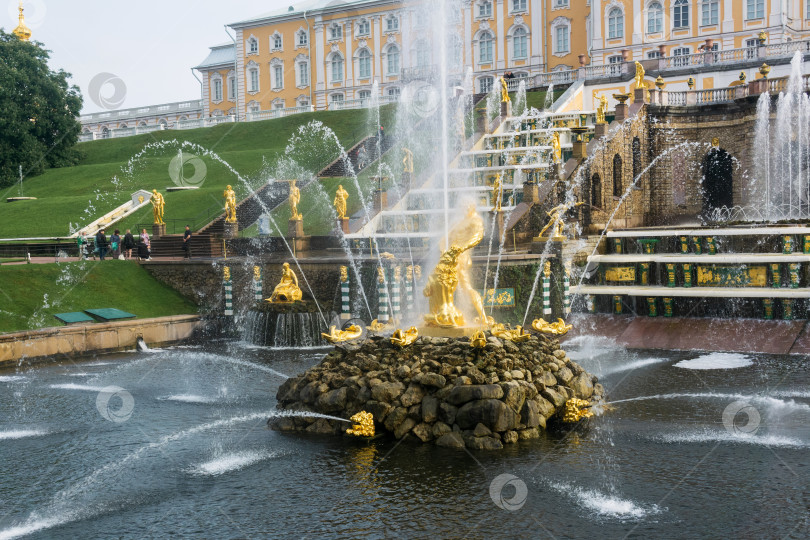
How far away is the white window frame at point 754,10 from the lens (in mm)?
56781

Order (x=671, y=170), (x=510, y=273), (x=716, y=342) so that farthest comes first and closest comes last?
(x=671, y=170) → (x=510, y=273) → (x=716, y=342)

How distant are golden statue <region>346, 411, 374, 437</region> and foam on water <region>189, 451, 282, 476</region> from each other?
51.3 inches

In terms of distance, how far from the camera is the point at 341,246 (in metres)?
32.5

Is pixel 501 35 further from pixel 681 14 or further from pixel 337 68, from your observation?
A: pixel 337 68

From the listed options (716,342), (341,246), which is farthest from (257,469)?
(341,246)

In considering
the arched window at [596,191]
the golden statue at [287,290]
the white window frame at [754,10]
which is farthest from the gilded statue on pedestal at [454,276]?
the white window frame at [754,10]

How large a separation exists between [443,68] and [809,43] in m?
37.7

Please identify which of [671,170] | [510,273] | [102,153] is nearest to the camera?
[510,273]

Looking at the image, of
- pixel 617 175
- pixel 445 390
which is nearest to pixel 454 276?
pixel 445 390

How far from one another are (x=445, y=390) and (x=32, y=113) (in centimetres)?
5789

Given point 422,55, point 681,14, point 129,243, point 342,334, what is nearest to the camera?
point 342,334

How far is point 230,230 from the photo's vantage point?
1389 inches

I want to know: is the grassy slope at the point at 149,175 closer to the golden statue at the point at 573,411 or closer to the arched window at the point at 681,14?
the arched window at the point at 681,14

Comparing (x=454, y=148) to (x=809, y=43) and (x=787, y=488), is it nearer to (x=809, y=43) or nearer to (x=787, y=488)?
(x=809, y=43)
